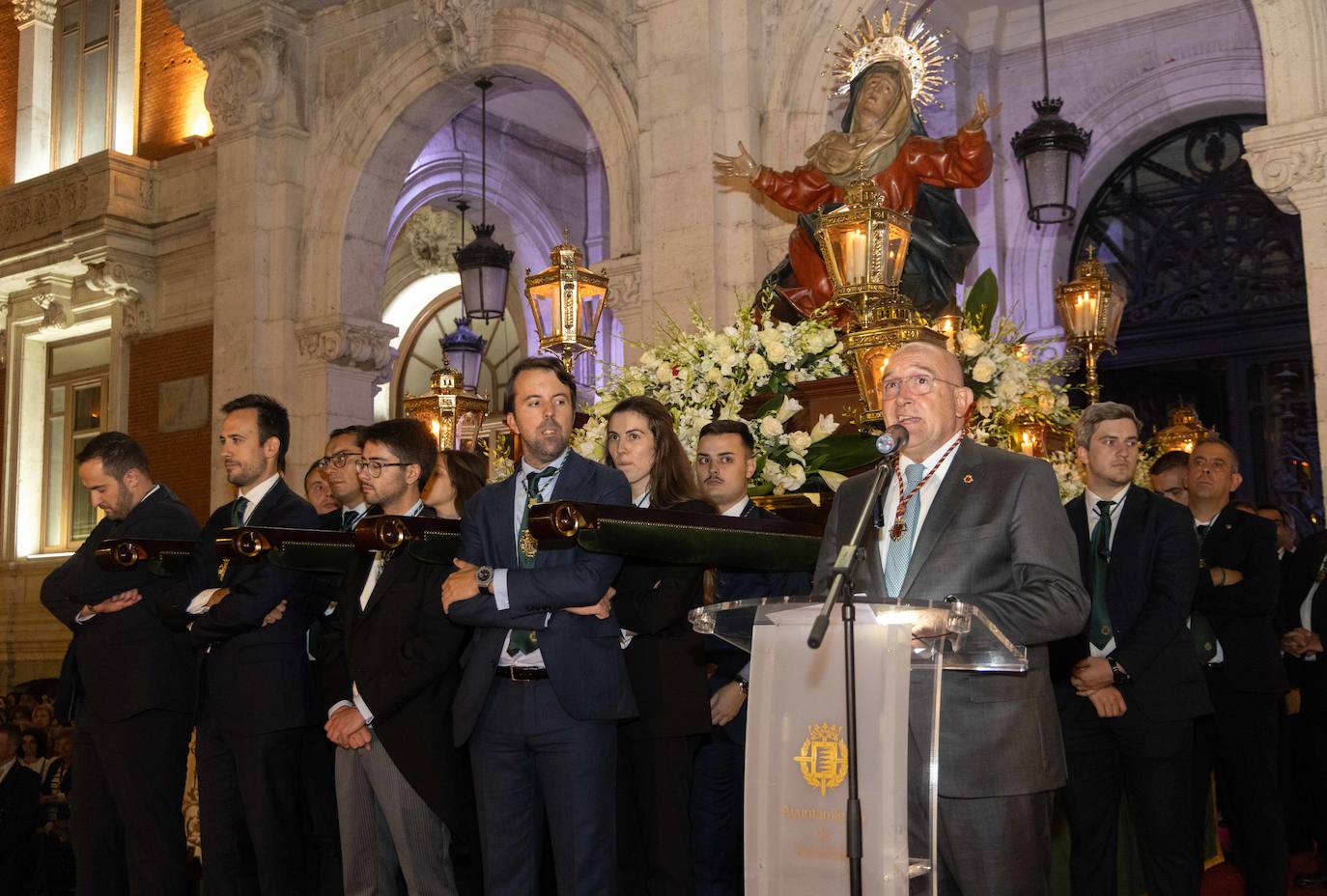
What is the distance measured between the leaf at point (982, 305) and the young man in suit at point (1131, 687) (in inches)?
68.6

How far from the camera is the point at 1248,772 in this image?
521cm

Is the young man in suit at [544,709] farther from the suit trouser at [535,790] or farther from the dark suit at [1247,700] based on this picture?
the dark suit at [1247,700]

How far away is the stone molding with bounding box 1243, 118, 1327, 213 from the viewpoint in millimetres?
7305

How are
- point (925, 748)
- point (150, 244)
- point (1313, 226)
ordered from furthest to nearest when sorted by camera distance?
point (150, 244), point (1313, 226), point (925, 748)

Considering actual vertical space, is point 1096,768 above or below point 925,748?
below

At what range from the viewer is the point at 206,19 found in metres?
13.0

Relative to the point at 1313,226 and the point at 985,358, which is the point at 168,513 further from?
the point at 1313,226

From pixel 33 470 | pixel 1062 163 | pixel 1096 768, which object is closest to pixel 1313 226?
pixel 1062 163

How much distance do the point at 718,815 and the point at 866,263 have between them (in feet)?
7.99

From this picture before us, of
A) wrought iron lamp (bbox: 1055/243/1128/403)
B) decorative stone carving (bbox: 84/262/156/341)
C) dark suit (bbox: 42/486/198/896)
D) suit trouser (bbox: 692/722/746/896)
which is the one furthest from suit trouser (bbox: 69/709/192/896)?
decorative stone carving (bbox: 84/262/156/341)

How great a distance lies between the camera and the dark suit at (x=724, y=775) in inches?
186

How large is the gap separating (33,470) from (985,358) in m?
13.3

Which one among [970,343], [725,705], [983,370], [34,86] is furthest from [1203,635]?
[34,86]

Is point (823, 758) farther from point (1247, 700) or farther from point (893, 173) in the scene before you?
point (893, 173)
